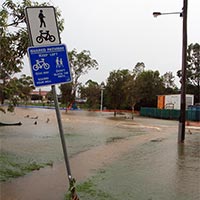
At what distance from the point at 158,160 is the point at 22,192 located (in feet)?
16.0

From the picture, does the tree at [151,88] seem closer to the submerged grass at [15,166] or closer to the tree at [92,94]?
the tree at [92,94]

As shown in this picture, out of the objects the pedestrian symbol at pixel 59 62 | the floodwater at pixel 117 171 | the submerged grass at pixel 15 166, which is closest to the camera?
the pedestrian symbol at pixel 59 62

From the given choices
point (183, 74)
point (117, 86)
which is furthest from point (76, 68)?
point (183, 74)

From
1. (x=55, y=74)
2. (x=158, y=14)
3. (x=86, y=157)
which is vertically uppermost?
(x=158, y=14)

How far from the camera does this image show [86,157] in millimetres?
10281

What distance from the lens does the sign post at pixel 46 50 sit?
14.4 feet

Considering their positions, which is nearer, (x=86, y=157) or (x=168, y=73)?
(x=86, y=157)

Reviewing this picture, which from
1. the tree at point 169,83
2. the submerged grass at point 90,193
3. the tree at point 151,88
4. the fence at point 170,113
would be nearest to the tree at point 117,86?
the fence at point 170,113

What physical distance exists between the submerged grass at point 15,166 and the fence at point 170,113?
30.1 m

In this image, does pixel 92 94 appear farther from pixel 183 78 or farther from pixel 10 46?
pixel 10 46

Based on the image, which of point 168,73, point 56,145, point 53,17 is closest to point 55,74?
point 53,17

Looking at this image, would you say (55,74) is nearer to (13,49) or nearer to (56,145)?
(13,49)

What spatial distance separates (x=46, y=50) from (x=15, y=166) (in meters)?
4.54

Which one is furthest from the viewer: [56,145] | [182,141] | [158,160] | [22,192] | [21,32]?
[182,141]
